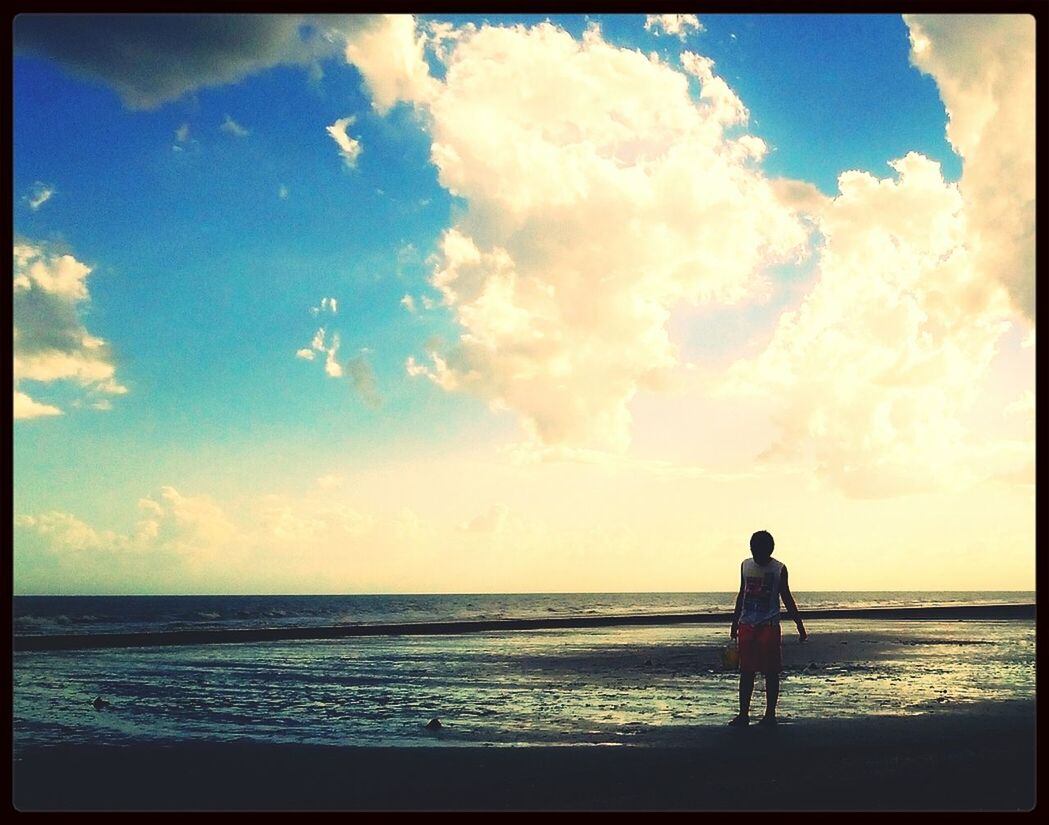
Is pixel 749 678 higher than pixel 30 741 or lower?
higher

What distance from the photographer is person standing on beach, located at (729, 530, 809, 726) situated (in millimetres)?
9906

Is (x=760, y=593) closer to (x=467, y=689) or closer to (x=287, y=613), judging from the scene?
(x=467, y=689)

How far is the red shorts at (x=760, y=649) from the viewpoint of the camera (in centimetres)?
990

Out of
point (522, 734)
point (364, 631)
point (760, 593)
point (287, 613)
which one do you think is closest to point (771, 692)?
point (760, 593)

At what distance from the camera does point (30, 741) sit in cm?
1009

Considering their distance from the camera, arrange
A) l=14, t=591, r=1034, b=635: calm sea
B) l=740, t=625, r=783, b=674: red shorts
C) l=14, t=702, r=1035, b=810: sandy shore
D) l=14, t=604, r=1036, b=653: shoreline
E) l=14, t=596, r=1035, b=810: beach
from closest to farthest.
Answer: l=14, t=702, r=1035, b=810: sandy shore < l=14, t=596, r=1035, b=810: beach < l=740, t=625, r=783, b=674: red shorts < l=14, t=604, r=1036, b=653: shoreline < l=14, t=591, r=1034, b=635: calm sea

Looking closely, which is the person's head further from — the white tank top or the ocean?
the ocean

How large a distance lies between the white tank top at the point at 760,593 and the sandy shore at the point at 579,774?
1.11 metres

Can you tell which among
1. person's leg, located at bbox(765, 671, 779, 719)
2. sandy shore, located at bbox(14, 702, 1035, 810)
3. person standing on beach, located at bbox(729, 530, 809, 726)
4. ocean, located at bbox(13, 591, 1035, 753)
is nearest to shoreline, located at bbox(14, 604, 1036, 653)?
ocean, located at bbox(13, 591, 1035, 753)

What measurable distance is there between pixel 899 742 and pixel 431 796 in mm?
4635
